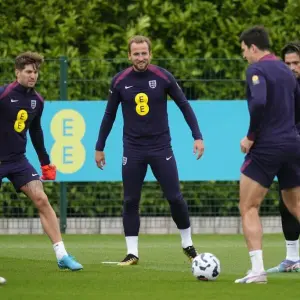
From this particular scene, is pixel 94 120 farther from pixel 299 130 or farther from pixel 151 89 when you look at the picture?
pixel 299 130

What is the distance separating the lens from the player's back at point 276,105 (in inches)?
408

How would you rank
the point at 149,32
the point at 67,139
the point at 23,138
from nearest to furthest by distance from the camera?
the point at 23,138
the point at 67,139
the point at 149,32

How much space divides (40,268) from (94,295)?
8.78ft

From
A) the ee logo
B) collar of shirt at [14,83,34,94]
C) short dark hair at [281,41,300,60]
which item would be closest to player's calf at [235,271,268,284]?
short dark hair at [281,41,300,60]

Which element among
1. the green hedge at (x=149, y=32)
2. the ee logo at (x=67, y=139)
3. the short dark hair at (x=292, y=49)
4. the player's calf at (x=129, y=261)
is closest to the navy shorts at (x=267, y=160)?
the short dark hair at (x=292, y=49)

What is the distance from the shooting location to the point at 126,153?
42.6 feet

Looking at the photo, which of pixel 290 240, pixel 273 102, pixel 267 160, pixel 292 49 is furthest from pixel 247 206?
pixel 292 49

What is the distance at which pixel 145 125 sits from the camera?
12812 mm

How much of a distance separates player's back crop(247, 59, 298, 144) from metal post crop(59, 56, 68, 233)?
7.87 meters

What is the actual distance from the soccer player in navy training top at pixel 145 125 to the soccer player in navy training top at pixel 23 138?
1.02m

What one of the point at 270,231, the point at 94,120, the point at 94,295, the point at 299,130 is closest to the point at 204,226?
the point at 270,231

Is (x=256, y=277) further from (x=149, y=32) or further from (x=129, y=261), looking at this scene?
(x=149, y=32)

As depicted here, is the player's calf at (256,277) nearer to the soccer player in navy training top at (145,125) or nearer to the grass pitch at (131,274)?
Answer: the grass pitch at (131,274)

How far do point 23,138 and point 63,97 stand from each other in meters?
5.64
